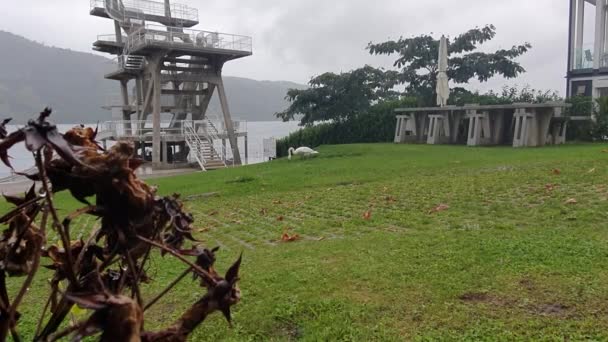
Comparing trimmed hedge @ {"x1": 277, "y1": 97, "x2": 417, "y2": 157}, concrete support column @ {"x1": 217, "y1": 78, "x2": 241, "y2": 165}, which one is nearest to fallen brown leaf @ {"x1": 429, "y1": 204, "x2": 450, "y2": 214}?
trimmed hedge @ {"x1": 277, "y1": 97, "x2": 417, "y2": 157}

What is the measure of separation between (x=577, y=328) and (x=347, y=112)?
71.2 ft

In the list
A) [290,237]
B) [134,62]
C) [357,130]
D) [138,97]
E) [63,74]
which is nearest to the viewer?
[290,237]

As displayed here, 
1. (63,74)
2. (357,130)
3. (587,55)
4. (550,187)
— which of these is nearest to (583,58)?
(587,55)

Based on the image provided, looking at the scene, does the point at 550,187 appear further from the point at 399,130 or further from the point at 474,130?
the point at 399,130

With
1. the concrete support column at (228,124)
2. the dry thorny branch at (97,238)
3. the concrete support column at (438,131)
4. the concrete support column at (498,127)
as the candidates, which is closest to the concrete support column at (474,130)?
the concrete support column at (498,127)

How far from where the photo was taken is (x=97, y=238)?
1.17m

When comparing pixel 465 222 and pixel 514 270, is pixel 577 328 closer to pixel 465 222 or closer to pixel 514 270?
pixel 514 270

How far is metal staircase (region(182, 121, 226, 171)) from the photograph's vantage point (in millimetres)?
21922

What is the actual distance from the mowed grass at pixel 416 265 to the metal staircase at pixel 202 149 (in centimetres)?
1418

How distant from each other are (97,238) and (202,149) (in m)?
21.8

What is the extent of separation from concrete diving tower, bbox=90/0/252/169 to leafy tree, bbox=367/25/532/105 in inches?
286

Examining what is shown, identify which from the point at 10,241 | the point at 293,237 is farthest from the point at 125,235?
the point at 293,237

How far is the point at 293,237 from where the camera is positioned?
5.09 m

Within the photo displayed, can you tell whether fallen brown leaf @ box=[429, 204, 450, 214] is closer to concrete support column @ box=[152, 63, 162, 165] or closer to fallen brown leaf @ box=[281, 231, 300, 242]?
fallen brown leaf @ box=[281, 231, 300, 242]
